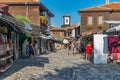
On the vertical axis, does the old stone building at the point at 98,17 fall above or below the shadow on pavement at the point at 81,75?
above

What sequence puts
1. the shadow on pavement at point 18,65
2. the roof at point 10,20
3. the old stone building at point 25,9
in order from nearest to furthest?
1. the roof at point 10,20
2. the shadow on pavement at point 18,65
3. the old stone building at point 25,9

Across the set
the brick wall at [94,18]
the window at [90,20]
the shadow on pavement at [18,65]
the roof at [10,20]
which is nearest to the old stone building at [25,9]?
the brick wall at [94,18]

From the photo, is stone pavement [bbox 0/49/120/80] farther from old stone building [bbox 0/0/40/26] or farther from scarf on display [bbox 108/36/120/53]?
old stone building [bbox 0/0/40/26]

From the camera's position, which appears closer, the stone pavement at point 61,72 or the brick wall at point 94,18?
the stone pavement at point 61,72

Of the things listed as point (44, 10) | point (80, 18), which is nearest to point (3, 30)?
point (44, 10)

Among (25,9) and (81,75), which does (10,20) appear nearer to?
(81,75)

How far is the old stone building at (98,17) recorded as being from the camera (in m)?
47.3

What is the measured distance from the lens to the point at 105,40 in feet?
69.8

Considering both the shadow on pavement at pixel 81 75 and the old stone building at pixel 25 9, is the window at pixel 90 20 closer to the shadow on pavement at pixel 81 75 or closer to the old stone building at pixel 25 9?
the old stone building at pixel 25 9

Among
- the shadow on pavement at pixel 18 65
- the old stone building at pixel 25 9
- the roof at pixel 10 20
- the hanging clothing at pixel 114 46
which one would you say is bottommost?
the shadow on pavement at pixel 18 65

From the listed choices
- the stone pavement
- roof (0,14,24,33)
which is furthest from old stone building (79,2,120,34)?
roof (0,14,24,33)

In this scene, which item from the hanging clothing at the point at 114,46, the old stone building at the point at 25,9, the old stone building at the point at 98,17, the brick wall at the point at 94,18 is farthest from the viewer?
the brick wall at the point at 94,18

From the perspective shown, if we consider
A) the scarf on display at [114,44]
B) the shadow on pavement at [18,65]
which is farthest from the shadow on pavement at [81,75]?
the scarf on display at [114,44]

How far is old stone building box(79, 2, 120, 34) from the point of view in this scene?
1861 inches
